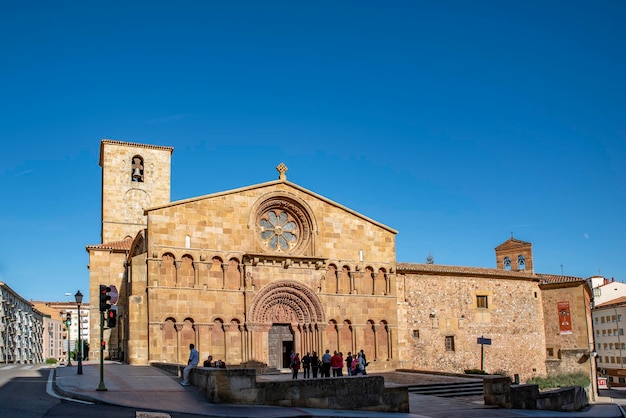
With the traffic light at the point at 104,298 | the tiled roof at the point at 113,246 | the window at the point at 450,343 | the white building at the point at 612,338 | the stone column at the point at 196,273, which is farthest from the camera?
the white building at the point at 612,338

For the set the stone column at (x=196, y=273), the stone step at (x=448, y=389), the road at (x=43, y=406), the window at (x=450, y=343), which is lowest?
the stone step at (x=448, y=389)

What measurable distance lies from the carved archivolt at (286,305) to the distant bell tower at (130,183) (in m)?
17.4

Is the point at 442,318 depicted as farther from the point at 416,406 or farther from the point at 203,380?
the point at 203,380

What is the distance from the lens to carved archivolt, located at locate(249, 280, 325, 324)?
33000 millimetres

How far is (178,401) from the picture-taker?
58.8 ft

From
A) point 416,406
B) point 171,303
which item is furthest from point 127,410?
point 171,303

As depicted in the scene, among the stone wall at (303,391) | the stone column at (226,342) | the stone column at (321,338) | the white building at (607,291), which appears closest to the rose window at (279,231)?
the stone column at (321,338)

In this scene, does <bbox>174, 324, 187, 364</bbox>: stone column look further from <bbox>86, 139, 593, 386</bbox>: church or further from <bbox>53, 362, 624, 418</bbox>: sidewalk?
<bbox>53, 362, 624, 418</bbox>: sidewalk

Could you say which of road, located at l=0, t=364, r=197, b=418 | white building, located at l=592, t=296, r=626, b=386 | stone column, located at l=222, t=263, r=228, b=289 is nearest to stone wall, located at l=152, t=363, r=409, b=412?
road, located at l=0, t=364, r=197, b=418

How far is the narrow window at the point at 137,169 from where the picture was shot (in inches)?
1913

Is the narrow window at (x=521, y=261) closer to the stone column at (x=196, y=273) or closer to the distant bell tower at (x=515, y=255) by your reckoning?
the distant bell tower at (x=515, y=255)

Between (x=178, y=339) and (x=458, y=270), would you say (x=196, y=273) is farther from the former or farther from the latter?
(x=458, y=270)

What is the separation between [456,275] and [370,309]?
26.6 feet

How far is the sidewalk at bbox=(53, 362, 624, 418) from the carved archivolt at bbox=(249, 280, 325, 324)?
8.53 meters
